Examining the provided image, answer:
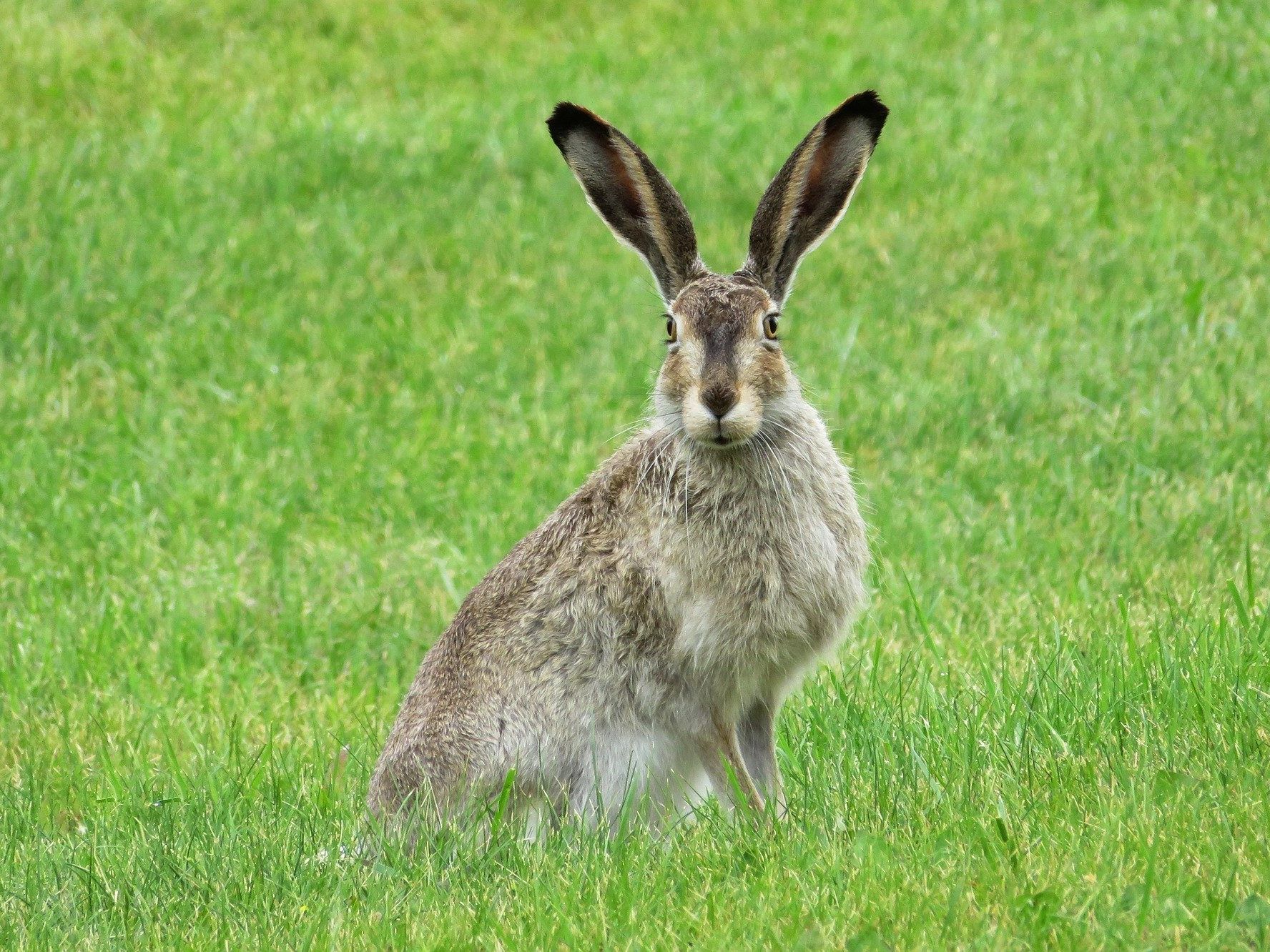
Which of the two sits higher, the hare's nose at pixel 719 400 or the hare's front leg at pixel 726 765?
the hare's nose at pixel 719 400

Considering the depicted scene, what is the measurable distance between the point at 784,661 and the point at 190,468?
4593 millimetres

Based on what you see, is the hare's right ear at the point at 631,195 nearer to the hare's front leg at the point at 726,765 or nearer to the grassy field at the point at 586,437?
the hare's front leg at the point at 726,765

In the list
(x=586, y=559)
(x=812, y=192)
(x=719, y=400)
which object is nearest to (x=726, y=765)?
(x=586, y=559)

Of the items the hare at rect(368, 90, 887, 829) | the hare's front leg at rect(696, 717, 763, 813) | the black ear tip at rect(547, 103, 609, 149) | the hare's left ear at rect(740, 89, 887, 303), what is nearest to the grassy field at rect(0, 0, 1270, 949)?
the hare's front leg at rect(696, 717, 763, 813)

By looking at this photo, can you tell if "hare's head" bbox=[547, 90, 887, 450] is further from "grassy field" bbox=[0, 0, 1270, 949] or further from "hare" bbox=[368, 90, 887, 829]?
"grassy field" bbox=[0, 0, 1270, 949]

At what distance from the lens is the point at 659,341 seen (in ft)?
30.4

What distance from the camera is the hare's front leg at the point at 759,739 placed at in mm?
4793

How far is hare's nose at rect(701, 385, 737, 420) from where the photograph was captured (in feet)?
14.4

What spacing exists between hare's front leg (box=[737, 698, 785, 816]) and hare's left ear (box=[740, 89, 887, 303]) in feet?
3.97

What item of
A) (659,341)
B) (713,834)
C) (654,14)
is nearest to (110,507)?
(659,341)

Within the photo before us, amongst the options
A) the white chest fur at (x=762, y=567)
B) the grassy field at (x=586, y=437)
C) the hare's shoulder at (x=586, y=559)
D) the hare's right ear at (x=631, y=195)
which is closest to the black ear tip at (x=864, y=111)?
the hare's right ear at (x=631, y=195)

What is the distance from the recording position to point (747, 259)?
486 centimetres

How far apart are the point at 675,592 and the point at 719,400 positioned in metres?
0.61

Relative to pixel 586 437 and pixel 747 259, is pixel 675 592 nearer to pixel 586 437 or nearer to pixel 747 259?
pixel 747 259
